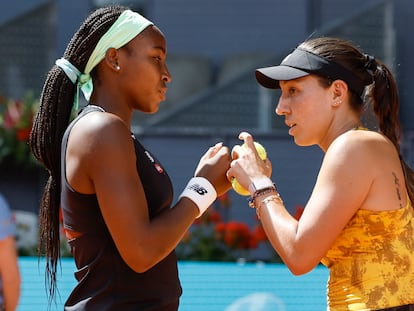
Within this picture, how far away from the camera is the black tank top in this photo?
8.41ft

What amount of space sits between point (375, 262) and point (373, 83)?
580 mm

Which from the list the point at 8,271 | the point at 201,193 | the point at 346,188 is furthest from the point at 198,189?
the point at 8,271

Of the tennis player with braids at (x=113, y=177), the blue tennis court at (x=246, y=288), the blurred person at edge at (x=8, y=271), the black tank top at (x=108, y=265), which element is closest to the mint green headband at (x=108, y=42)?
the tennis player with braids at (x=113, y=177)

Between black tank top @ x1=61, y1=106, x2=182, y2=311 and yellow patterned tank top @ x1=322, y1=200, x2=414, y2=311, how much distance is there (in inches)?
20.3

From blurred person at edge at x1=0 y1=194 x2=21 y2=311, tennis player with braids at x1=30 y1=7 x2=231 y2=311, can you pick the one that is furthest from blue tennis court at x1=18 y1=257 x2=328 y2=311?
tennis player with braids at x1=30 y1=7 x2=231 y2=311

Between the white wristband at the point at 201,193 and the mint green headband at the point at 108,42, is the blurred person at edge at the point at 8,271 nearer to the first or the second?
the mint green headband at the point at 108,42

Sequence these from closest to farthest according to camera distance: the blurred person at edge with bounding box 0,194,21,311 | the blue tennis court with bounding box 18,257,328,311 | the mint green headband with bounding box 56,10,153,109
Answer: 1. the mint green headband with bounding box 56,10,153,109
2. the blurred person at edge with bounding box 0,194,21,311
3. the blue tennis court with bounding box 18,257,328,311

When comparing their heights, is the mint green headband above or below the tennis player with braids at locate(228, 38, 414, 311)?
above

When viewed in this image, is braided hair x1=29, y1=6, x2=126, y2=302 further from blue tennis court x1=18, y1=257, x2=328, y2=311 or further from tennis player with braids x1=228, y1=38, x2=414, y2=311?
blue tennis court x1=18, y1=257, x2=328, y2=311

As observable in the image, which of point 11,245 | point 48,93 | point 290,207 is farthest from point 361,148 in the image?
point 290,207

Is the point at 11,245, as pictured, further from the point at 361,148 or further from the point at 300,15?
the point at 300,15

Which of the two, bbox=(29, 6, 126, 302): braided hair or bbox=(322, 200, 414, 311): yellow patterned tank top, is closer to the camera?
bbox=(322, 200, 414, 311): yellow patterned tank top

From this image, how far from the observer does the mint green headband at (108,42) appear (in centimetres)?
271

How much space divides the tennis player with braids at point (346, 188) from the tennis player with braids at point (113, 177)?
271mm
